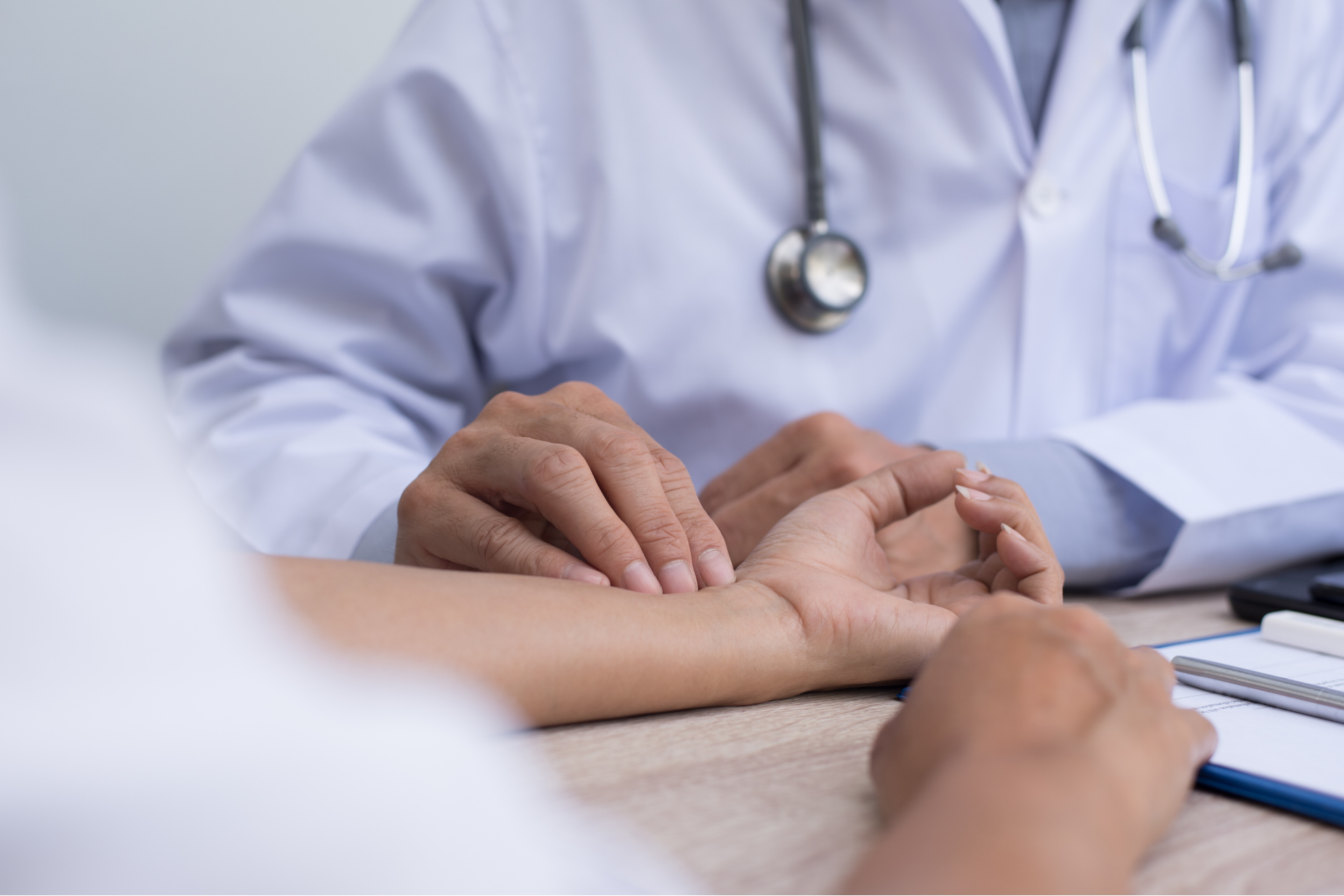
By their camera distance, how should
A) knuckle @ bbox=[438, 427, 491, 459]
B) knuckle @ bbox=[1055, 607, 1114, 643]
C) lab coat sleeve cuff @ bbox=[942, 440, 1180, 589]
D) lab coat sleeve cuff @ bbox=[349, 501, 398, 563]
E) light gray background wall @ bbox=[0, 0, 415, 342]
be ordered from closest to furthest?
knuckle @ bbox=[1055, 607, 1114, 643]
knuckle @ bbox=[438, 427, 491, 459]
lab coat sleeve cuff @ bbox=[349, 501, 398, 563]
lab coat sleeve cuff @ bbox=[942, 440, 1180, 589]
light gray background wall @ bbox=[0, 0, 415, 342]

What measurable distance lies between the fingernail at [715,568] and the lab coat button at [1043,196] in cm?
63

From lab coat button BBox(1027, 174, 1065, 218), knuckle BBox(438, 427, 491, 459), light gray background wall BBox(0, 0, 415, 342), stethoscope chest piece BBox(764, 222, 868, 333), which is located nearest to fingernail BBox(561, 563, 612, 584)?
knuckle BBox(438, 427, 491, 459)

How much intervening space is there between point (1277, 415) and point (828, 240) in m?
0.49

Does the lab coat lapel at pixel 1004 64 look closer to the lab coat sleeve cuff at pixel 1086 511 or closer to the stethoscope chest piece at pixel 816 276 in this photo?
the stethoscope chest piece at pixel 816 276

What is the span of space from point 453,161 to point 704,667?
25.6 inches

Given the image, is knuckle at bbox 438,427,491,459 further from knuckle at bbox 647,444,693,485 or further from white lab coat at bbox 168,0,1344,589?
white lab coat at bbox 168,0,1344,589

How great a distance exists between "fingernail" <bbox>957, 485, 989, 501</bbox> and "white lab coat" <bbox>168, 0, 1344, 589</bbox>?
14.5 inches

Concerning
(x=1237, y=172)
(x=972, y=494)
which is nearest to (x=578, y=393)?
(x=972, y=494)

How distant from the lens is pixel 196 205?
1.24 m

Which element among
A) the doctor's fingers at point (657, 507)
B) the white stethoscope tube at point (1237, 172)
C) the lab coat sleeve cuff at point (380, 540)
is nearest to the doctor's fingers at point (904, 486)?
the doctor's fingers at point (657, 507)

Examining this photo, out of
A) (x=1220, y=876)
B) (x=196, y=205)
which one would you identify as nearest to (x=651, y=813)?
(x=1220, y=876)

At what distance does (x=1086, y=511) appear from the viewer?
811mm

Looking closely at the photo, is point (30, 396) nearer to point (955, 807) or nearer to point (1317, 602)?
point (955, 807)

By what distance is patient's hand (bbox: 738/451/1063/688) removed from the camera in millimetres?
477
